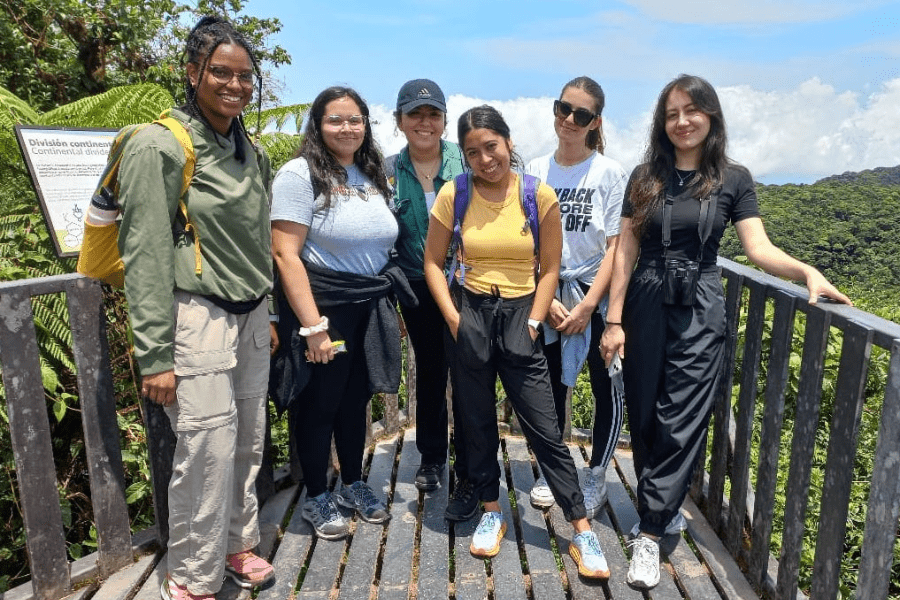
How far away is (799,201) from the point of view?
33.3 meters

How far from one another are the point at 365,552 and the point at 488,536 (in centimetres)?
57

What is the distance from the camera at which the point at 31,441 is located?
2.51 meters

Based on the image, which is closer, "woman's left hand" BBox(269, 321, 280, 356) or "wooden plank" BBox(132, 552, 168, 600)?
"wooden plank" BBox(132, 552, 168, 600)

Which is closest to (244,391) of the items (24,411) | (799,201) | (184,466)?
(184,466)

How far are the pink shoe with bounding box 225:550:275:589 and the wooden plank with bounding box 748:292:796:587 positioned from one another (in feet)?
6.77

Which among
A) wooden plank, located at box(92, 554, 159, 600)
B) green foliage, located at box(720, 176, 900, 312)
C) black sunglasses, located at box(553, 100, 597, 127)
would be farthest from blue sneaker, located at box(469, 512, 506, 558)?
green foliage, located at box(720, 176, 900, 312)

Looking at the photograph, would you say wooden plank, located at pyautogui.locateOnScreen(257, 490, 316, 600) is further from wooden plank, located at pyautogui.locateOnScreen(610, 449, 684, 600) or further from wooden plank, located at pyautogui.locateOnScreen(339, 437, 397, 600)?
wooden plank, located at pyautogui.locateOnScreen(610, 449, 684, 600)

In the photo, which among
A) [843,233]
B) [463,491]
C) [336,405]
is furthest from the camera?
[843,233]

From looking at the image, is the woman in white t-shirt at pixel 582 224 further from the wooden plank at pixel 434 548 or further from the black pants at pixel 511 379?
the wooden plank at pixel 434 548

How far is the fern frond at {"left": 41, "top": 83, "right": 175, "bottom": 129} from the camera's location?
478cm

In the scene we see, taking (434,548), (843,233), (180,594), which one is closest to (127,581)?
(180,594)

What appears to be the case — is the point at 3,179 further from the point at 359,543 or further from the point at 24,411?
the point at 359,543

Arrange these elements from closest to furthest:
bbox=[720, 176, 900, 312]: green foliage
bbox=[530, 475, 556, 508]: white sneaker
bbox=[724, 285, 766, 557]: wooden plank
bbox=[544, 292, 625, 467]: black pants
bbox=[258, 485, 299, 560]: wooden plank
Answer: bbox=[724, 285, 766, 557]: wooden plank → bbox=[258, 485, 299, 560]: wooden plank → bbox=[544, 292, 625, 467]: black pants → bbox=[530, 475, 556, 508]: white sneaker → bbox=[720, 176, 900, 312]: green foliage

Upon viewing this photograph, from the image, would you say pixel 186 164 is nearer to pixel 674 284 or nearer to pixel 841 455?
pixel 674 284
